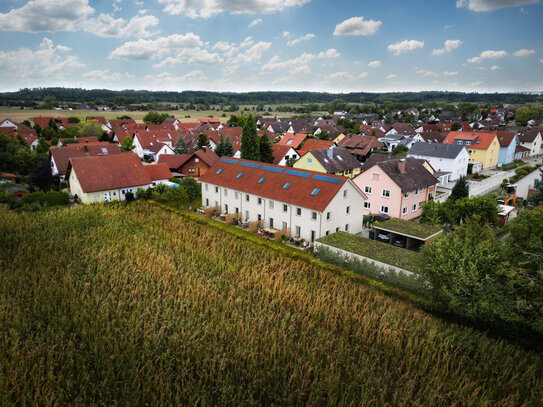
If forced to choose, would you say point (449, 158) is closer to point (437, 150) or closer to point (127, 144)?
point (437, 150)

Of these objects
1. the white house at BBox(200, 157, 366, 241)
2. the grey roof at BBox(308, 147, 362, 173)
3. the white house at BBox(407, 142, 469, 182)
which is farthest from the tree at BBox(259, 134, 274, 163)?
the white house at BBox(407, 142, 469, 182)

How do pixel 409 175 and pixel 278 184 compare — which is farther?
pixel 409 175

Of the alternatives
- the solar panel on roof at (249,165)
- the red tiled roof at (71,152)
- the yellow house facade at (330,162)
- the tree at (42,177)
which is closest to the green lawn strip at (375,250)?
the solar panel on roof at (249,165)

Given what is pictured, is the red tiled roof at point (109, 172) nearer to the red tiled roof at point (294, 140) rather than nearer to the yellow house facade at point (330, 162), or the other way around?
the yellow house facade at point (330, 162)

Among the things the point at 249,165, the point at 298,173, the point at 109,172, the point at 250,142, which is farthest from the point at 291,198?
the point at 109,172

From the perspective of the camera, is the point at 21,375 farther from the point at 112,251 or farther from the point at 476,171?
the point at 476,171

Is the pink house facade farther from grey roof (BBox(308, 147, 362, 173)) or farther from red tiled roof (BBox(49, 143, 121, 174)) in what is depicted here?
red tiled roof (BBox(49, 143, 121, 174))
